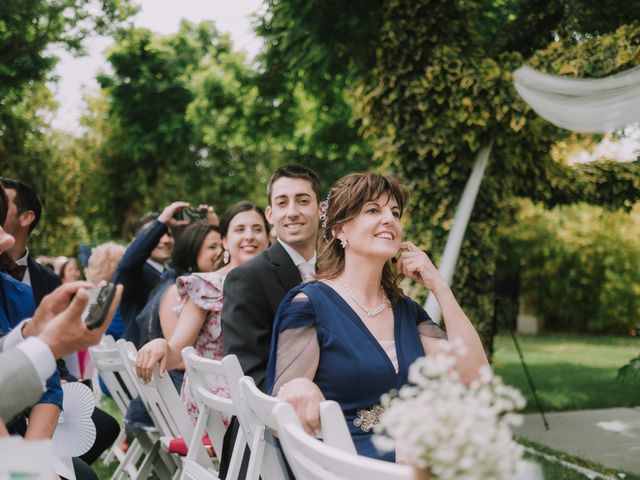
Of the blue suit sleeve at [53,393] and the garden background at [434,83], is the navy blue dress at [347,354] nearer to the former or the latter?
the blue suit sleeve at [53,393]

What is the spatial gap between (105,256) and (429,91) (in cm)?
379

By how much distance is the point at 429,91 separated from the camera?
23.4 ft

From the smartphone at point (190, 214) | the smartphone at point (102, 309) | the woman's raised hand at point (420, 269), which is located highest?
the smartphone at point (190, 214)

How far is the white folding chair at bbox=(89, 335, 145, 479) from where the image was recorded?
13.3 ft

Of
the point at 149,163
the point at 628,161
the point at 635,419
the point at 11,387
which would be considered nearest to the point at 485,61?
the point at 628,161

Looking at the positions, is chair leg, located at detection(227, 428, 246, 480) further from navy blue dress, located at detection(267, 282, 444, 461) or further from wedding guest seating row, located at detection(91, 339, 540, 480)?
navy blue dress, located at detection(267, 282, 444, 461)

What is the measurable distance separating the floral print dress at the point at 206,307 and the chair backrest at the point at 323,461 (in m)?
1.98

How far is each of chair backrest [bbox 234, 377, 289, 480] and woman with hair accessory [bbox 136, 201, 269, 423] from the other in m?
1.03

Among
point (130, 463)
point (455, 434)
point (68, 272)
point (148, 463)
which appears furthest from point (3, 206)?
point (68, 272)

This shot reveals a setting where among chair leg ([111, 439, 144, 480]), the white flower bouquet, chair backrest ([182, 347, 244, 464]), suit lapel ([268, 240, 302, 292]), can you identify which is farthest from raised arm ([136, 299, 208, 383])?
the white flower bouquet

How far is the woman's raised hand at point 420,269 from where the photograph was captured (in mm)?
2771

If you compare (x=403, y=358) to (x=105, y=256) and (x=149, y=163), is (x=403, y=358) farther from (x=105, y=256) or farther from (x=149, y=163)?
(x=149, y=163)

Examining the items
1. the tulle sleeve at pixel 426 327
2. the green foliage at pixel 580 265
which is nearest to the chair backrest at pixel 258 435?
the tulle sleeve at pixel 426 327

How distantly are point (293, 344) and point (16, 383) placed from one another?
1.13 meters
